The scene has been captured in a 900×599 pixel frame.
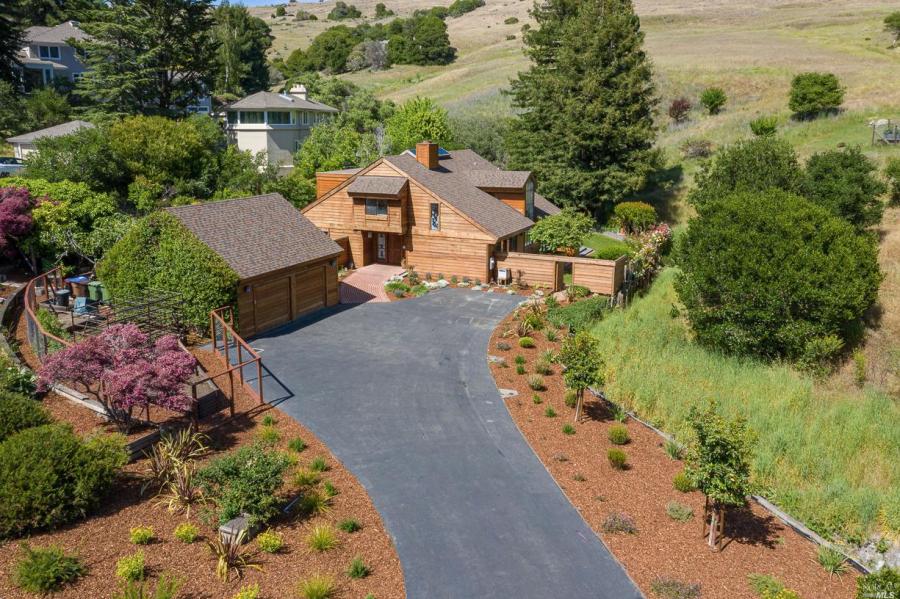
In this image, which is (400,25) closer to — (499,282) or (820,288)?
(499,282)

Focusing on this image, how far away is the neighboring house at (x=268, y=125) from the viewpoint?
59.1m

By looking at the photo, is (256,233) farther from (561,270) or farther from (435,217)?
(561,270)

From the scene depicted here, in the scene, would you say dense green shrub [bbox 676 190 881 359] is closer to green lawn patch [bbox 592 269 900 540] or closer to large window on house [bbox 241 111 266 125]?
green lawn patch [bbox 592 269 900 540]

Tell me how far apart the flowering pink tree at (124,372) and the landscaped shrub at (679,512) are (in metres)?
11.7

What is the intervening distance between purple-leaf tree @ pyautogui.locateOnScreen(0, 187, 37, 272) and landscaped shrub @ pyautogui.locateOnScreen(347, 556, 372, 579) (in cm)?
2692

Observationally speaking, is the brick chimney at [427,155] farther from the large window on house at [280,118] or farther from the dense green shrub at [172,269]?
the large window on house at [280,118]

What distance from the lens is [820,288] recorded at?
25047 mm

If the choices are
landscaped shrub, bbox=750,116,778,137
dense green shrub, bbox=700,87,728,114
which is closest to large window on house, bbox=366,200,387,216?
landscaped shrub, bbox=750,116,778,137

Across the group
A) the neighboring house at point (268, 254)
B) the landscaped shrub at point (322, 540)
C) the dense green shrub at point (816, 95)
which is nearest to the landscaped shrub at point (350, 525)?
the landscaped shrub at point (322, 540)

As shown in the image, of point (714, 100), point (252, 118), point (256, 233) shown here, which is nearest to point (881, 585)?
point (256, 233)

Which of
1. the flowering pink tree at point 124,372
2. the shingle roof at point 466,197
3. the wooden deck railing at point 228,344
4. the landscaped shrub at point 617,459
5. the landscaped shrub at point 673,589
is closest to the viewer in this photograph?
the landscaped shrub at point 673,589

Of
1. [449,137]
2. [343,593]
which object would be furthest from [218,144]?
[343,593]

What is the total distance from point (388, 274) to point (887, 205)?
3079cm

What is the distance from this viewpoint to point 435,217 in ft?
122
